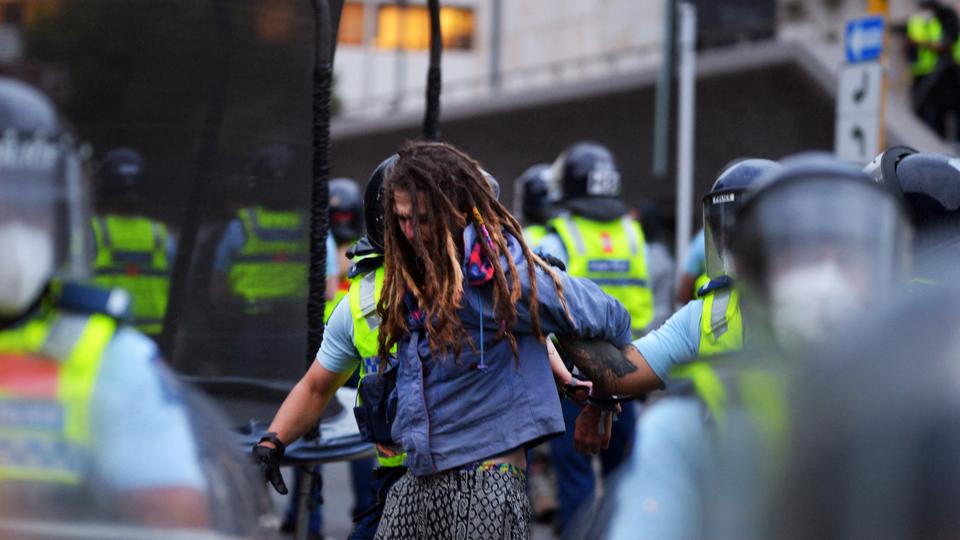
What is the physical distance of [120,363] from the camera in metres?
2.60

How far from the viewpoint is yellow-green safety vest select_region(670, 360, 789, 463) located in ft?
7.11

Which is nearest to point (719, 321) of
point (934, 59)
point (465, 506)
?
point (465, 506)

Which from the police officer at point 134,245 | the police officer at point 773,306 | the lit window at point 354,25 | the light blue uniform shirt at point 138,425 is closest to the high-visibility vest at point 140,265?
the police officer at point 134,245

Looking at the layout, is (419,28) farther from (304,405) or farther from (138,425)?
(138,425)

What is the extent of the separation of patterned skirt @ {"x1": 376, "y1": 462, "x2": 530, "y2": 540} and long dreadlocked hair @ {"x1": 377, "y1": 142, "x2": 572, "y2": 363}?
0.32 m

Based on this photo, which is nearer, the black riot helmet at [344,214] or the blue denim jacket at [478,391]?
the blue denim jacket at [478,391]

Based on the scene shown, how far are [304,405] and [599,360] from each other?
911 millimetres

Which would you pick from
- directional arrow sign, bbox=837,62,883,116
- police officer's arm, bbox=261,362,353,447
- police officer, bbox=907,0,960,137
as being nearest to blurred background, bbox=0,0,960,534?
police officer, bbox=907,0,960,137

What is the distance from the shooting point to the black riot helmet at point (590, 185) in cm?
830

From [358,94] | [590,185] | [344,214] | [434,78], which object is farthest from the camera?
[358,94]

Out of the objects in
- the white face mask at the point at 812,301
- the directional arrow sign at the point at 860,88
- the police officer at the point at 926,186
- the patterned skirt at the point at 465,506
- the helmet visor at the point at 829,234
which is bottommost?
the patterned skirt at the point at 465,506

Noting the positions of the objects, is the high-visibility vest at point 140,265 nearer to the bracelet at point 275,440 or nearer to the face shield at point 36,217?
the bracelet at point 275,440

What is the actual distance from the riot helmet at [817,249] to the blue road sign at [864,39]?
8073 millimetres

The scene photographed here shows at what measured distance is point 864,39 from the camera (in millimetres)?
10141
